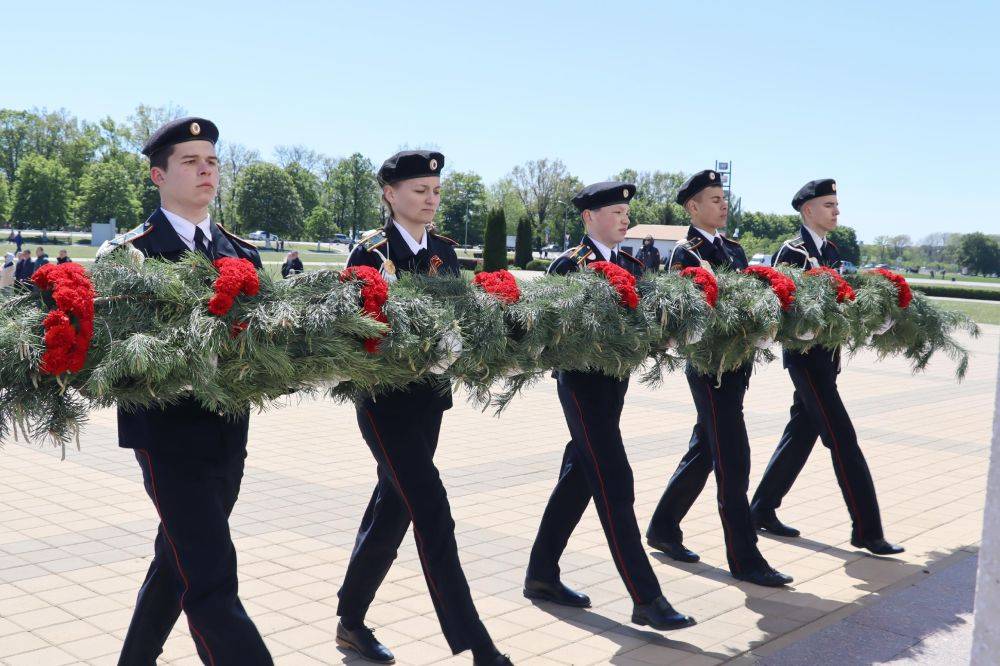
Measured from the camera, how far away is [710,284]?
4508 millimetres

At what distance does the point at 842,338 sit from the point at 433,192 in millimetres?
2389

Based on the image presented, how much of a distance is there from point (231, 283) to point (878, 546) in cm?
408

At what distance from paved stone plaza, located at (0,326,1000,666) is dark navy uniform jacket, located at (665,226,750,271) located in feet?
5.33

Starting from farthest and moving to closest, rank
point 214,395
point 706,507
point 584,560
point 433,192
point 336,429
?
1. point 336,429
2. point 706,507
3. point 584,560
4. point 433,192
5. point 214,395

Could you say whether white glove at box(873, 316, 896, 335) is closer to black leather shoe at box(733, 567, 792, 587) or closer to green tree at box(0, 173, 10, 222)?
black leather shoe at box(733, 567, 792, 587)

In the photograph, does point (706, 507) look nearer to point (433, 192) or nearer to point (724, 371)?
point (724, 371)

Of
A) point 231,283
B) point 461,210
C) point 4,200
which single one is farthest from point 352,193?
point 231,283

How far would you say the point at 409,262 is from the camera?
4.08 meters

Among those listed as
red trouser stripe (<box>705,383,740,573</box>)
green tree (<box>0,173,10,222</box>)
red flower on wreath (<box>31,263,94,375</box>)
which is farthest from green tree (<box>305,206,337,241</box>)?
red flower on wreath (<box>31,263,94,375</box>)

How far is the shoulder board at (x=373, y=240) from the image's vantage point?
157 inches

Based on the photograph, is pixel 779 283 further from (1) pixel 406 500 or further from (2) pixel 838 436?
(1) pixel 406 500

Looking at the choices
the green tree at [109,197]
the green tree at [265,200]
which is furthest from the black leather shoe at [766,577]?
Result: the green tree at [265,200]

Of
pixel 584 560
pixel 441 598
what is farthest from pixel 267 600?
pixel 584 560

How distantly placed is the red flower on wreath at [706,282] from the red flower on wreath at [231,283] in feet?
7.00
